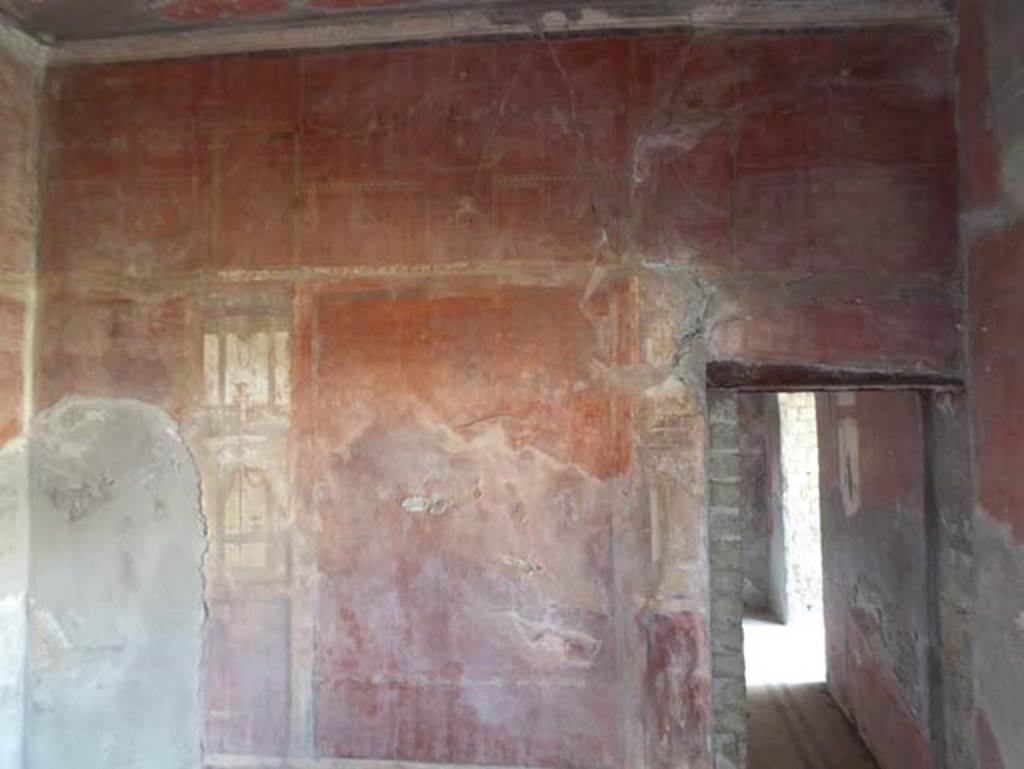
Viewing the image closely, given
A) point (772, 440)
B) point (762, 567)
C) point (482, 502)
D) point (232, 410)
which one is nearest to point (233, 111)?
point (232, 410)

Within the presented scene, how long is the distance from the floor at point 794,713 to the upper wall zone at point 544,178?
7.38ft

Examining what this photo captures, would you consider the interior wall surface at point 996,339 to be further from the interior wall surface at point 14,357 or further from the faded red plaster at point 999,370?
the interior wall surface at point 14,357

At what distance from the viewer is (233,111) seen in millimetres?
3250

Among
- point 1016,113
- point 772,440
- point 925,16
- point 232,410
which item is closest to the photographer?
point 1016,113

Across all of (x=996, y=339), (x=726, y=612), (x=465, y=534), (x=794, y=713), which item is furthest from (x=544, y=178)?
(x=794, y=713)

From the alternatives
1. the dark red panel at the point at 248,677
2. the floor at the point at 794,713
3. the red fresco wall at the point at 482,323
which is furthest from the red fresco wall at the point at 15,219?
the floor at the point at 794,713

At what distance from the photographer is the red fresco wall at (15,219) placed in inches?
125

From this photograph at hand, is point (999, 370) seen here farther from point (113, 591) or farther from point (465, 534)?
point (113, 591)

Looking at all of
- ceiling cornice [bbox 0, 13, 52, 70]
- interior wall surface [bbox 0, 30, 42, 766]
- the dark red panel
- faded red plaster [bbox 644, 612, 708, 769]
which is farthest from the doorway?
ceiling cornice [bbox 0, 13, 52, 70]

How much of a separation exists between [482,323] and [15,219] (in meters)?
2.00

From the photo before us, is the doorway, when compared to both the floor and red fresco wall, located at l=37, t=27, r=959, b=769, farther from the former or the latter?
red fresco wall, located at l=37, t=27, r=959, b=769

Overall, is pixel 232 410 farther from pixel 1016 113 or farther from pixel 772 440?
pixel 772 440

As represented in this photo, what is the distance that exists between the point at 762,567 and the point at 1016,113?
6055 mm

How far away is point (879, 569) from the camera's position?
3.76 metres
